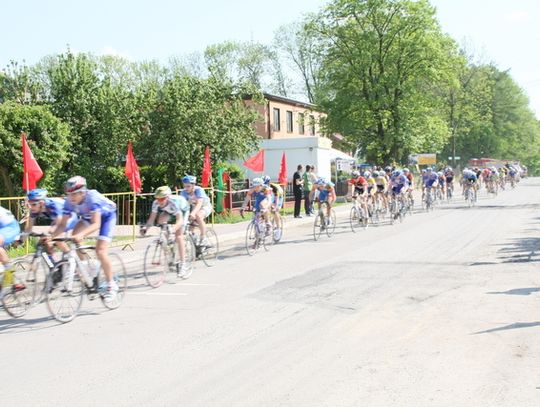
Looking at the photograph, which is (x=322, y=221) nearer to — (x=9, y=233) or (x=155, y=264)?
(x=155, y=264)

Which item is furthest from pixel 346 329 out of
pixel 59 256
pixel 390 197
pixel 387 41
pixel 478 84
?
pixel 478 84

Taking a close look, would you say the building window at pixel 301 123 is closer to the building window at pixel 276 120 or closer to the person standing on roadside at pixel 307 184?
the building window at pixel 276 120

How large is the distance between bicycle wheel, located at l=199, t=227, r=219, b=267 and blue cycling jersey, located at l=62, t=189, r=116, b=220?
14.7ft

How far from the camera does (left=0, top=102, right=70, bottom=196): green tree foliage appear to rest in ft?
71.4

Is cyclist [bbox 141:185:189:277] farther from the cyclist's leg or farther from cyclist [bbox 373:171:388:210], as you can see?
cyclist [bbox 373:171:388:210]

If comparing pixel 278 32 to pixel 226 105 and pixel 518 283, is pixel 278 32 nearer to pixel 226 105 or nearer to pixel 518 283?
pixel 226 105

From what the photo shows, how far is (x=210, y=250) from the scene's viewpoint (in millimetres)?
13977

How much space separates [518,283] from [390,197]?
13434mm

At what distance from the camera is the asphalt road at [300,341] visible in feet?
17.2

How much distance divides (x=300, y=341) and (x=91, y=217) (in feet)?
11.7

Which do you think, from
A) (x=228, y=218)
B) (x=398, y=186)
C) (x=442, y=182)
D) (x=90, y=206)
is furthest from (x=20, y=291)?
(x=442, y=182)

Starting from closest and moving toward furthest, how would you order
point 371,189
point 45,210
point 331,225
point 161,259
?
point 45,210
point 161,259
point 331,225
point 371,189

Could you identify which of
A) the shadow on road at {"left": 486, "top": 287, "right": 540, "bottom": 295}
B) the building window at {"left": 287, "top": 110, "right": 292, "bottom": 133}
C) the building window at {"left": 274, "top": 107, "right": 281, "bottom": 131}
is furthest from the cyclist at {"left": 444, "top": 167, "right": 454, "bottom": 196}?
the shadow on road at {"left": 486, "top": 287, "right": 540, "bottom": 295}

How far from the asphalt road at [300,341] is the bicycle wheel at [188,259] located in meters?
0.33
